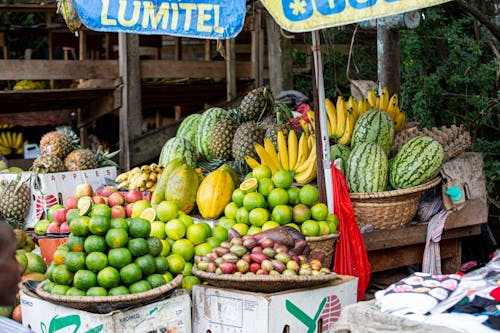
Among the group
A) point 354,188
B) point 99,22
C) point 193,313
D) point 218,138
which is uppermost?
point 99,22

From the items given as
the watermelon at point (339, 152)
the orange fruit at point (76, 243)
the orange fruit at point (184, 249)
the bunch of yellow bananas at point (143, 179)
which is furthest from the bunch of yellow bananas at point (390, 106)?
the orange fruit at point (76, 243)

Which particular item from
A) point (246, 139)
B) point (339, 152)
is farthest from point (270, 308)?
point (246, 139)

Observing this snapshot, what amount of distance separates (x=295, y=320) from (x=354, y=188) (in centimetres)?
158

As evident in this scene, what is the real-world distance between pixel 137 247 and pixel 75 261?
36 centimetres

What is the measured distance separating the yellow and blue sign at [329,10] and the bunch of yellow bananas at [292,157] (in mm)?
1767

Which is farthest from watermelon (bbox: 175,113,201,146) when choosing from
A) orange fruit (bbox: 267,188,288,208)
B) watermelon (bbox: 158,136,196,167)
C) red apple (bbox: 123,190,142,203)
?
orange fruit (bbox: 267,188,288,208)

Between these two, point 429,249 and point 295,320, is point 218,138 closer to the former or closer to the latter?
point 429,249

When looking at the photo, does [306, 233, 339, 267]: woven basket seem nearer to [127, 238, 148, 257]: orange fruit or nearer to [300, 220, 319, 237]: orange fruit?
[300, 220, 319, 237]: orange fruit

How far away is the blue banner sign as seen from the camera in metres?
4.12

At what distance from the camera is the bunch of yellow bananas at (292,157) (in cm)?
532

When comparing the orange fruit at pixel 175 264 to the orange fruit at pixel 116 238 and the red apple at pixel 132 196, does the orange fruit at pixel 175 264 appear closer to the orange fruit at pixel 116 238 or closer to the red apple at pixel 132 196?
the orange fruit at pixel 116 238

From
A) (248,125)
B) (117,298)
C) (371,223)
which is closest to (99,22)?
(117,298)

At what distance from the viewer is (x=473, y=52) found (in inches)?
293

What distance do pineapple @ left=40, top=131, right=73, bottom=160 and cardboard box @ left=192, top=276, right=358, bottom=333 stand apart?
283cm
